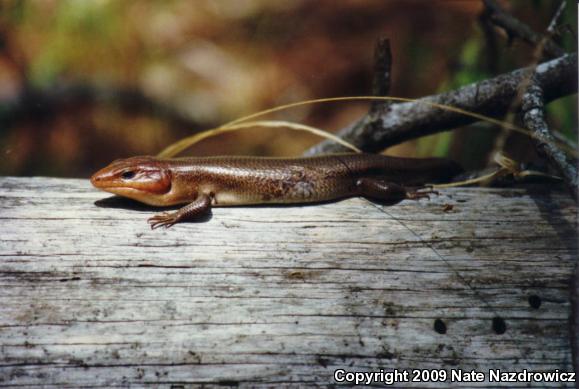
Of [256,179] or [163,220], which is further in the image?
[256,179]

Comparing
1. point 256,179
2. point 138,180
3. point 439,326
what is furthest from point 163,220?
point 439,326

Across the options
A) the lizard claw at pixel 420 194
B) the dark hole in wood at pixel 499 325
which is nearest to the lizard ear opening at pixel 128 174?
the lizard claw at pixel 420 194

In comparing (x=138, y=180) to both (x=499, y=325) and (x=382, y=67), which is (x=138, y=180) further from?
(x=499, y=325)

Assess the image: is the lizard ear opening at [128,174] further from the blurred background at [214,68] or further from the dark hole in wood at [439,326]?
the blurred background at [214,68]

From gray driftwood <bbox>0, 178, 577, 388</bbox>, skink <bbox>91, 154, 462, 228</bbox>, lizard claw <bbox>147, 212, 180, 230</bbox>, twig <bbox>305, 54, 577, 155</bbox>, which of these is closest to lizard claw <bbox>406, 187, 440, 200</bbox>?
skink <bbox>91, 154, 462, 228</bbox>

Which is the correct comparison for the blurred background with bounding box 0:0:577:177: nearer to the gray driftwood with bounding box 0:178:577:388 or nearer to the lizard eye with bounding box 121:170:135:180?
the gray driftwood with bounding box 0:178:577:388

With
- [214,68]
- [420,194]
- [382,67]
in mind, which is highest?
[382,67]
